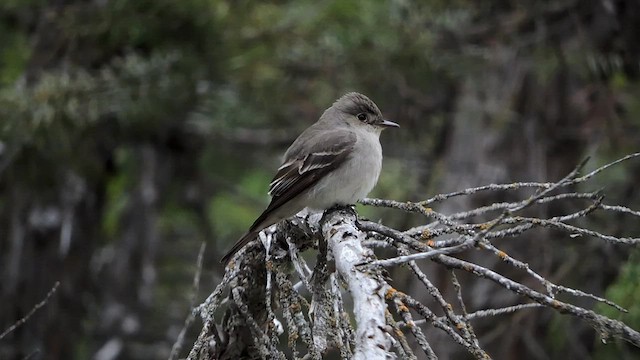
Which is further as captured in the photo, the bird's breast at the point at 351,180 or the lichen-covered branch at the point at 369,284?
the bird's breast at the point at 351,180

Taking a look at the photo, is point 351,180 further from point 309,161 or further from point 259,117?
point 259,117

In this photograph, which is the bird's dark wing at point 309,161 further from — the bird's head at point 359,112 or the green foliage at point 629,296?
the green foliage at point 629,296

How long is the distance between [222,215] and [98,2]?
Result: 2.86 metres

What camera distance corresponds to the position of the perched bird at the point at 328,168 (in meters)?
4.77

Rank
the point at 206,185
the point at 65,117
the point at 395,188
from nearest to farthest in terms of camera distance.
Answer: the point at 65,117, the point at 395,188, the point at 206,185

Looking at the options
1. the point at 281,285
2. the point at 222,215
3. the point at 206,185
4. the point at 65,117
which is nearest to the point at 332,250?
the point at 281,285

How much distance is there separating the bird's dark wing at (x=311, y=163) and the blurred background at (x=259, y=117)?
1514 mm

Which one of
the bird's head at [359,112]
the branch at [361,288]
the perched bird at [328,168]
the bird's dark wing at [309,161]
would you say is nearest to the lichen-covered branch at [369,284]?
the branch at [361,288]

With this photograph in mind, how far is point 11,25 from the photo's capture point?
301 inches

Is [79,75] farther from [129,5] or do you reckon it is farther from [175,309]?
[175,309]

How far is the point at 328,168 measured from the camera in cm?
505

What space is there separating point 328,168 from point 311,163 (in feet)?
0.33

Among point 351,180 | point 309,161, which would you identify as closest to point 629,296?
point 351,180

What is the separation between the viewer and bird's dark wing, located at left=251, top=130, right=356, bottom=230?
4.93 metres
